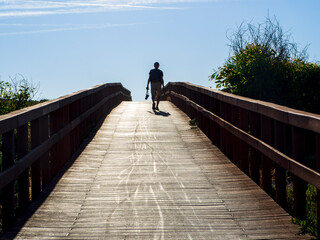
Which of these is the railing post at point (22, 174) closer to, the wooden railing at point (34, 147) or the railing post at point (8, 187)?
the wooden railing at point (34, 147)

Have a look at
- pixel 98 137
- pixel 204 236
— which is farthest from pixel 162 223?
pixel 98 137

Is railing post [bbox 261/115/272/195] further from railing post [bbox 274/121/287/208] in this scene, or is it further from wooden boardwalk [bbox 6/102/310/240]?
railing post [bbox 274/121/287/208]

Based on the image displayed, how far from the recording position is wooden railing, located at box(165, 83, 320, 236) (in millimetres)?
4820

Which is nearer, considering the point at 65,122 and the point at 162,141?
the point at 65,122

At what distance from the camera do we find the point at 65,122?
26.0ft

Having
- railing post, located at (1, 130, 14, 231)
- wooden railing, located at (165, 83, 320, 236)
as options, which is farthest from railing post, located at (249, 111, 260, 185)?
railing post, located at (1, 130, 14, 231)

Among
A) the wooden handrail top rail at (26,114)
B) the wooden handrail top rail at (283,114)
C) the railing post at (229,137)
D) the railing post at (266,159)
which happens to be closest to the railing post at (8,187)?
the wooden handrail top rail at (26,114)

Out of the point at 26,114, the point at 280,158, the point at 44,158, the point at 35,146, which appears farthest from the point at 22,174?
the point at 280,158

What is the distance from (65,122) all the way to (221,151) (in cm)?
296

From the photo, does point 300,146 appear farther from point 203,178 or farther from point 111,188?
point 111,188

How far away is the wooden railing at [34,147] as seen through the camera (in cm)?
502

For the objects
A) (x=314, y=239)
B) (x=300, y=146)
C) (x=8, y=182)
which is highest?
(x=300, y=146)

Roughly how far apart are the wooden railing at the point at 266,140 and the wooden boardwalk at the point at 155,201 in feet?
0.69

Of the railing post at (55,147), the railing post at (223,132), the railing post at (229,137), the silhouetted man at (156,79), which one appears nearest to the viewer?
the railing post at (55,147)
